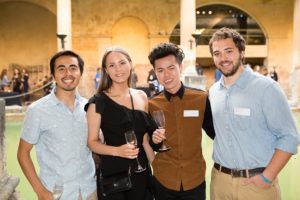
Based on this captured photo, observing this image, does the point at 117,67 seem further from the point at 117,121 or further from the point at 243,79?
the point at 243,79

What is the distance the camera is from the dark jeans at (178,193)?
9.94 ft

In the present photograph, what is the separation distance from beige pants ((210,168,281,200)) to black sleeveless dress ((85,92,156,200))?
65cm

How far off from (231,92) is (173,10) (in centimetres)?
2104

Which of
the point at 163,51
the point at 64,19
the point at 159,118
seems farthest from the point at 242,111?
the point at 64,19

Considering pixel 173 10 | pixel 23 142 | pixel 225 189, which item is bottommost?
pixel 225 189

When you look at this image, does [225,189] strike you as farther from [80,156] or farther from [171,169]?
[80,156]

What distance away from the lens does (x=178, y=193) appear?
303 centimetres

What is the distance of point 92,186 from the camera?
119 inches

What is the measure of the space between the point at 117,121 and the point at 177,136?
20.9 inches

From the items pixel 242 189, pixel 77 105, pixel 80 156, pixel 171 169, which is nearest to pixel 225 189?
pixel 242 189

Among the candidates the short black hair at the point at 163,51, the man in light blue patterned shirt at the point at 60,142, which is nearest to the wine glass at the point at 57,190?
the man in light blue patterned shirt at the point at 60,142

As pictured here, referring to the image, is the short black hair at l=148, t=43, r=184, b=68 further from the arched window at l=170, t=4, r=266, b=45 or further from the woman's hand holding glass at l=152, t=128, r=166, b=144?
the arched window at l=170, t=4, r=266, b=45

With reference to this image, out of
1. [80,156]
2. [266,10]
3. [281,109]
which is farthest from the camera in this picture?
[266,10]

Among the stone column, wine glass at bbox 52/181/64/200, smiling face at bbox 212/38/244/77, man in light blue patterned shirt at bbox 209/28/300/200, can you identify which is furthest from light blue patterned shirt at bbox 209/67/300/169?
the stone column
